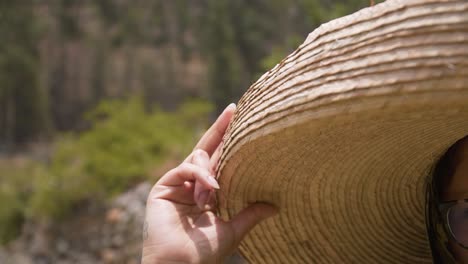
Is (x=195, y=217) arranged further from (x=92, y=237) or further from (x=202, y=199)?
(x=92, y=237)

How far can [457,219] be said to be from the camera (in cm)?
75

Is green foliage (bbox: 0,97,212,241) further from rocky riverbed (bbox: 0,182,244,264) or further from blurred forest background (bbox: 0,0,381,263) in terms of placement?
rocky riverbed (bbox: 0,182,244,264)

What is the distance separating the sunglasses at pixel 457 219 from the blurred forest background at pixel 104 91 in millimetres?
5600

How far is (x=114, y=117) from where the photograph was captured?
324 inches

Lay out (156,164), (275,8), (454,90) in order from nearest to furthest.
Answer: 1. (454,90)
2. (156,164)
3. (275,8)

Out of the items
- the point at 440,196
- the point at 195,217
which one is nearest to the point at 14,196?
the point at 195,217

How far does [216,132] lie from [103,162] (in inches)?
269

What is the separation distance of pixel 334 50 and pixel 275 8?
12.1 m

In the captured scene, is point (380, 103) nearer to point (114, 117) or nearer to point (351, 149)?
point (351, 149)

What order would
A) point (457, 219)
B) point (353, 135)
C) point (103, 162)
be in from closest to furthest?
point (353, 135) → point (457, 219) → point (103, 162)

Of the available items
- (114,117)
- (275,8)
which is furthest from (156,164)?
(275,8)

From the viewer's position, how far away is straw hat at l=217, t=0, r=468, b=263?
1.67 feet

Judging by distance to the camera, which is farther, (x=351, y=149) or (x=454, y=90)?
(x=351, y=149)

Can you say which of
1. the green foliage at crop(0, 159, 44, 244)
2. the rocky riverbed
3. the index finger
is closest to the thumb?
the index finger
